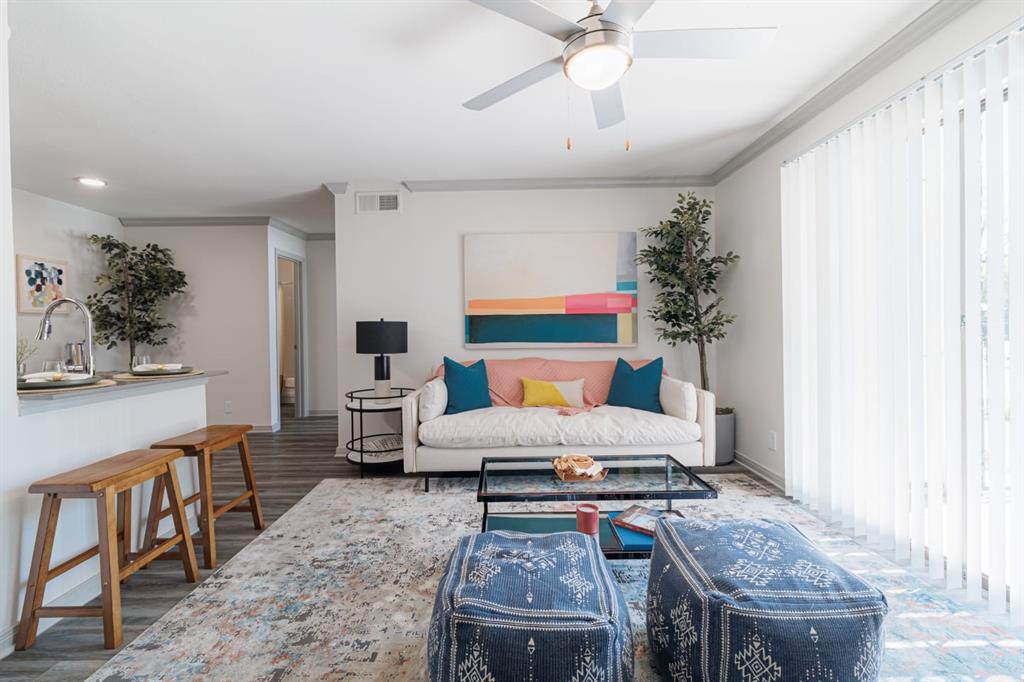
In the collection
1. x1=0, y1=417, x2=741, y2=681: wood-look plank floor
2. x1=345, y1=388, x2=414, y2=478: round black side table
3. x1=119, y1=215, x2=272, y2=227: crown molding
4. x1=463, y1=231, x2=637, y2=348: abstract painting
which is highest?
x1=119, y1=215, x2=272, y2=227: crown molding

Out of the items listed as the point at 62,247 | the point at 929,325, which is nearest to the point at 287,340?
the point at 62,247

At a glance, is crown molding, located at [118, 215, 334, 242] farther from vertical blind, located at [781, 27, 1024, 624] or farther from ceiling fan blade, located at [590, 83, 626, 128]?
vertical blind, located at [781, 27, 1024, 624]

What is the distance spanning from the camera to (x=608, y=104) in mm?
2375

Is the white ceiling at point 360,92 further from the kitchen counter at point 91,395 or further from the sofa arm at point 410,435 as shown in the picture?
the sofa arm at point 410,435

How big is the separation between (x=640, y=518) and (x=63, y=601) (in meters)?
2.50

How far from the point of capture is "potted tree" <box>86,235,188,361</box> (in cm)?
521

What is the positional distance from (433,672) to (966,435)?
2267 mm

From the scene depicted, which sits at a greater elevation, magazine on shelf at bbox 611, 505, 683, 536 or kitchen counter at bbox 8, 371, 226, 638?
kitchen counter at bbox 8, 371, 226, 638

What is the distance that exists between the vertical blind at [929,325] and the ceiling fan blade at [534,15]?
5.49 ft

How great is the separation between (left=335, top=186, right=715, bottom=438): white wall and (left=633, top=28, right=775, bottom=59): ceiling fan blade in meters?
2.54

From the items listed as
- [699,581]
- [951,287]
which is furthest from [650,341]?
[699,581]

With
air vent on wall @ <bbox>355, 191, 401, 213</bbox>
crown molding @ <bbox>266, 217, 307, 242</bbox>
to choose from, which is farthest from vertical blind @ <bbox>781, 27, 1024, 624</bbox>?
crown molding @ <bbox>266, 217, 307, 242</bbox>

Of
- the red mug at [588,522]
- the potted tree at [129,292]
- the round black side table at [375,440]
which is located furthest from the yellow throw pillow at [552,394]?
the potted tree at [129,292]

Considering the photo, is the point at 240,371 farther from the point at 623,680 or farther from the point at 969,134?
the point at 969,134
